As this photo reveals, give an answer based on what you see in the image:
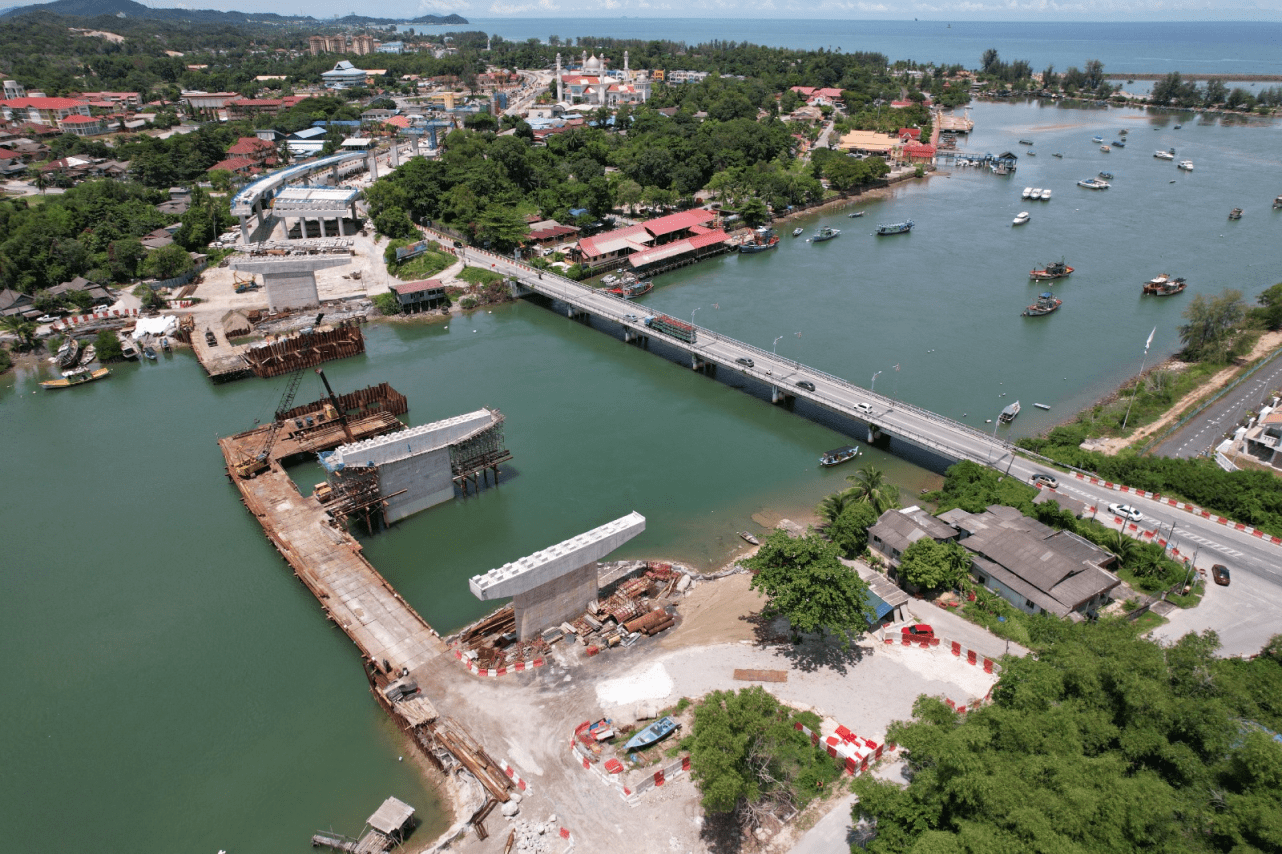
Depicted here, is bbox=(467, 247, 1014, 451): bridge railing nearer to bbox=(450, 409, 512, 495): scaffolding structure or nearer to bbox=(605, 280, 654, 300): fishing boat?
bbox=(605, 280, 654, 300): fishing boat

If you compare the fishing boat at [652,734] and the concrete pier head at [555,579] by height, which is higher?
the concrete pier head at [555,579]

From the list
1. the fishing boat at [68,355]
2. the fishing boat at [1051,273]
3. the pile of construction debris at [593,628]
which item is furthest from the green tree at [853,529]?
the fishing boat at [68,355]

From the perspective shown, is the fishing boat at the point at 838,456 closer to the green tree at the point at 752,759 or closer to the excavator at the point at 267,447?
the green tree at the point at 752,759

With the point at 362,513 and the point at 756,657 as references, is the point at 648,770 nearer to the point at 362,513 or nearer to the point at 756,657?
the point at 756,657

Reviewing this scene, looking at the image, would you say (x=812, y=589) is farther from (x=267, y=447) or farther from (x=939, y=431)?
(x=267, y=447)

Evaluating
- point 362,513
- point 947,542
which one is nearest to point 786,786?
point 947,542
